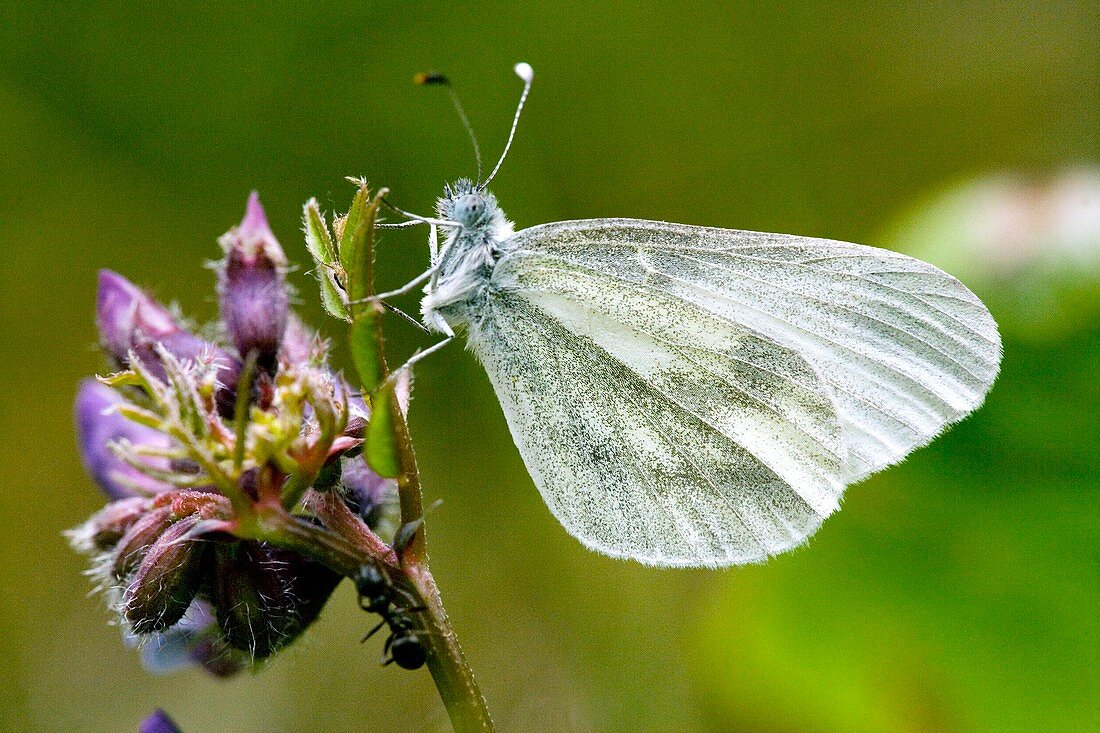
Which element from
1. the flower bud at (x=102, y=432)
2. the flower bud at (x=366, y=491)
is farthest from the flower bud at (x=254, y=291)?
the flower bud at (x=102, y=432)

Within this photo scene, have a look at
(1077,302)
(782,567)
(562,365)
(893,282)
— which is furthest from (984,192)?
(562,365)

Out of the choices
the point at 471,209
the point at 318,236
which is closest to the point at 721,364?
the point at 471,209

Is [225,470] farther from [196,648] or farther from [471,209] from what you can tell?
[471,209]

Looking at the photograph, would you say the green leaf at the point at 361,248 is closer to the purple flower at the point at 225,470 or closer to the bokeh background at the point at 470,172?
the purple flower at the point at 225,470

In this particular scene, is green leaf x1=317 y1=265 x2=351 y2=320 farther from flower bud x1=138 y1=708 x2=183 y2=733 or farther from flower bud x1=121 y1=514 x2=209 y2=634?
flower bud x1=138 y1=708 x2=183 y2=733

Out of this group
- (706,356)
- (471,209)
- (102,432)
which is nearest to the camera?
(102,432)

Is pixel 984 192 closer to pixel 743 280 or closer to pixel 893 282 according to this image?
pixel 893 282
